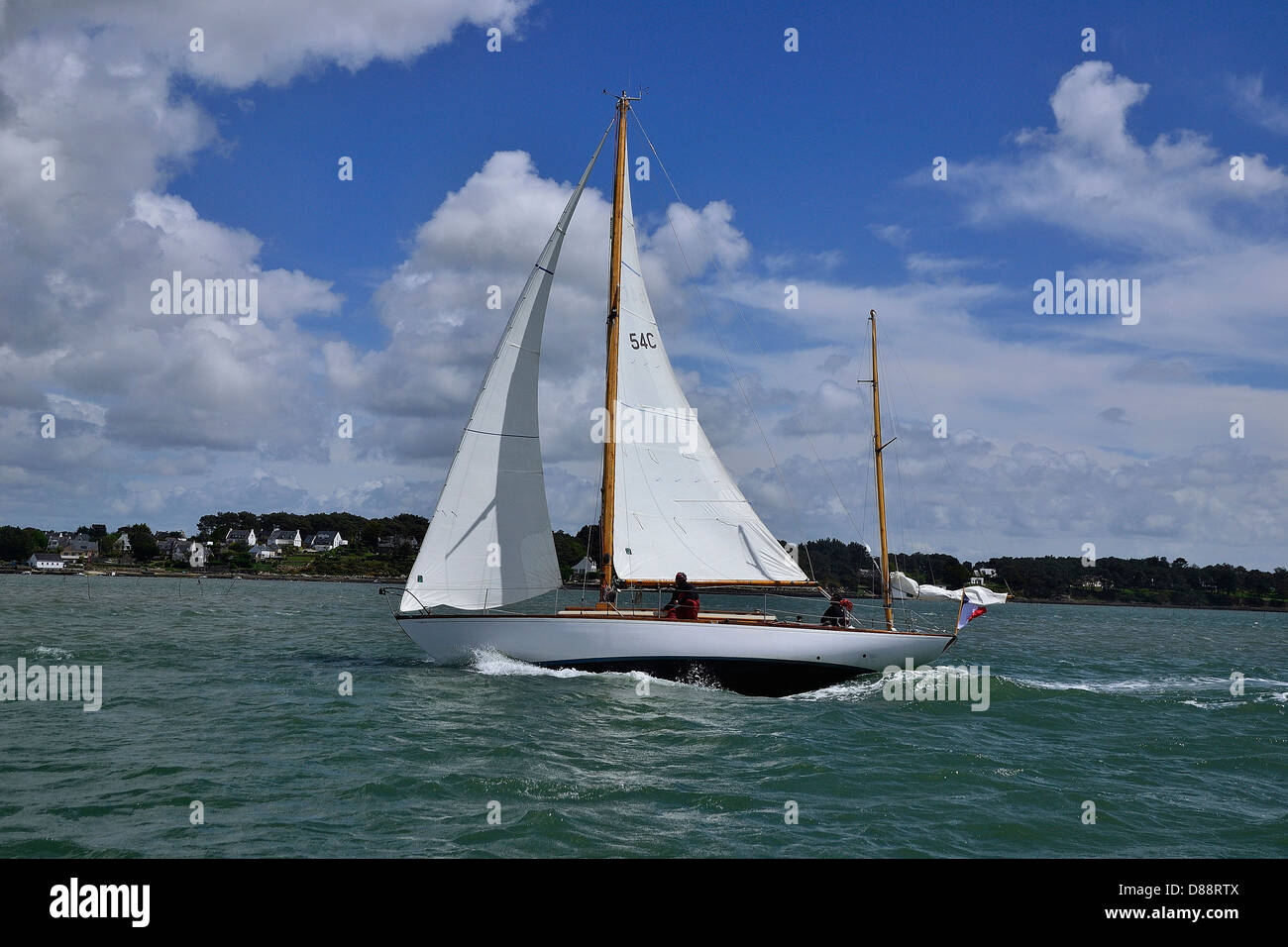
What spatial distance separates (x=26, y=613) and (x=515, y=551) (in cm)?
3744

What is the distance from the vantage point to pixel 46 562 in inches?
6206

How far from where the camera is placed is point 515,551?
74.3 ft

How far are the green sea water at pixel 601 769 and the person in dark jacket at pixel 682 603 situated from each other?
172 cm

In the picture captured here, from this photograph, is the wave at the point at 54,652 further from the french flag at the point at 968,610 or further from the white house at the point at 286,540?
the white house at the point at 286,540

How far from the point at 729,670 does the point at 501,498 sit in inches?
286

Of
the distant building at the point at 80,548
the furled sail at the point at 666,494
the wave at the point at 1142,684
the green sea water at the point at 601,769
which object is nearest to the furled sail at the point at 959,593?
the green sea water at the point at 601,769

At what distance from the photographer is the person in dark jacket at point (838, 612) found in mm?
22938

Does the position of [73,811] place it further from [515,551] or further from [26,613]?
[26,613]

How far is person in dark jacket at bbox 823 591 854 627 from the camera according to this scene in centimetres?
2294

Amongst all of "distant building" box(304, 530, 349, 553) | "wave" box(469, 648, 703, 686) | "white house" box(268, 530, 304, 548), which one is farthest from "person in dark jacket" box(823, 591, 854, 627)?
"white house" box(268, 530, 304, 548)

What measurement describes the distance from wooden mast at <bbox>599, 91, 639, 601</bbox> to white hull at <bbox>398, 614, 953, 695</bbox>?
7.87 ft
